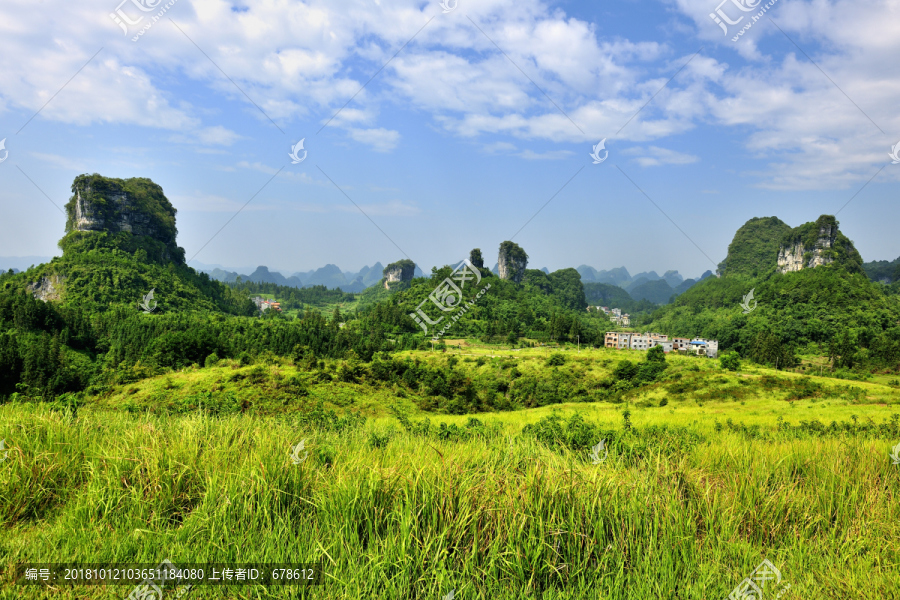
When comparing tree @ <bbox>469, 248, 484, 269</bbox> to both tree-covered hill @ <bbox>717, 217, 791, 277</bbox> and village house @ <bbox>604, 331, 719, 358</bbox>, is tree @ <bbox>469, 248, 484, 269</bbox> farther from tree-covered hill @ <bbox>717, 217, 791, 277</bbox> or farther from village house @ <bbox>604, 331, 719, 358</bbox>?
tree-covered hill @ <bbox>717, 217, 791, 277</bbox>

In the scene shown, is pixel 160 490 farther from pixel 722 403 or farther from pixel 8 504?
pixel 722 403

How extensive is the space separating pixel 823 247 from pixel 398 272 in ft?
334

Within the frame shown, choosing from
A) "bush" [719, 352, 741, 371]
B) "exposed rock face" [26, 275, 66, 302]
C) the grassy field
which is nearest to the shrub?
"bush" [719, 352, 741, 371]

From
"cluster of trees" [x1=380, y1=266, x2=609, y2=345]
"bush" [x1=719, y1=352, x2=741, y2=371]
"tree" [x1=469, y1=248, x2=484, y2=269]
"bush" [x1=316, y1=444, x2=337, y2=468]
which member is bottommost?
"bush" [x1=719, y1=352, x2=741, y2=371]

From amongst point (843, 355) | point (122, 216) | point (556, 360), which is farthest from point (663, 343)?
point (122, 216)

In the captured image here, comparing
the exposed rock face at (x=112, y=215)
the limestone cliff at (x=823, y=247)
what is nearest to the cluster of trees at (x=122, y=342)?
the exposed rock face at (x=112, y=215)

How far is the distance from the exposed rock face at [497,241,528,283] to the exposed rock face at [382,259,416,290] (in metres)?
41.7

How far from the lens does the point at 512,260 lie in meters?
104

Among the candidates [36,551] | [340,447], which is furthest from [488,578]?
[36,551]

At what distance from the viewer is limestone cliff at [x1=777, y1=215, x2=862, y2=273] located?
72.6m

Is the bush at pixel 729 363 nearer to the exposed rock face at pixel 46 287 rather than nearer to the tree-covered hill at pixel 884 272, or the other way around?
the exposed rock face at pixel 46 287

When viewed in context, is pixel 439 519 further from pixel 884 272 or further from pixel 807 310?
A: pixel 884 272

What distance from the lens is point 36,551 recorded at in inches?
88.0

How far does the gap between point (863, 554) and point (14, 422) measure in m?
5.95
